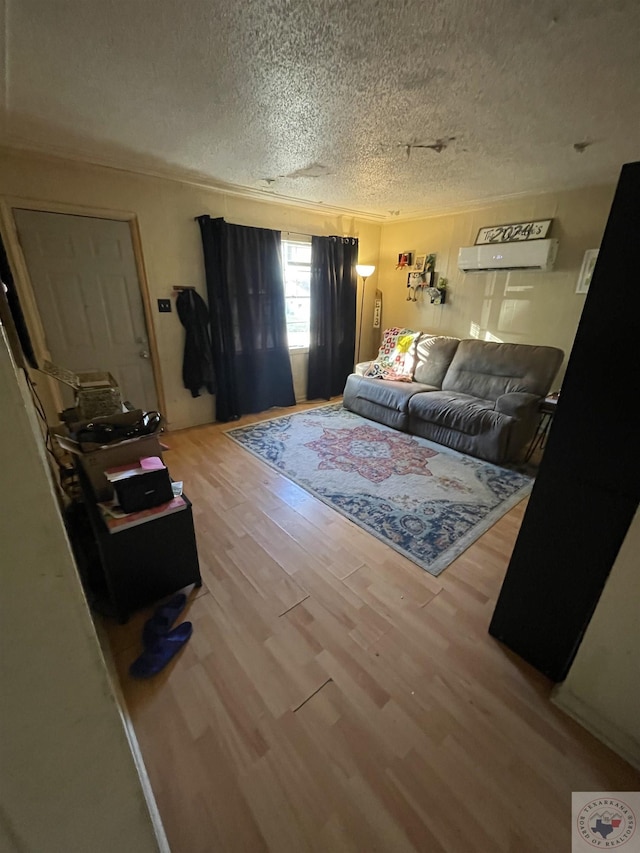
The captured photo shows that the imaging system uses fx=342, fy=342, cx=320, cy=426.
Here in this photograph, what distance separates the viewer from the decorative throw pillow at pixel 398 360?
391 centimetres

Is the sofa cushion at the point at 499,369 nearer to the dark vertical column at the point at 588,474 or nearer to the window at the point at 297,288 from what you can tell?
the window at the point at 297,288

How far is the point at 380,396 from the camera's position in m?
3.65

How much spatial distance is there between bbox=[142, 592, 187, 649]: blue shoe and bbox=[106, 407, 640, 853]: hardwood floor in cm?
5

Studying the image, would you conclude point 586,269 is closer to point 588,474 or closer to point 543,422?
point 543,422

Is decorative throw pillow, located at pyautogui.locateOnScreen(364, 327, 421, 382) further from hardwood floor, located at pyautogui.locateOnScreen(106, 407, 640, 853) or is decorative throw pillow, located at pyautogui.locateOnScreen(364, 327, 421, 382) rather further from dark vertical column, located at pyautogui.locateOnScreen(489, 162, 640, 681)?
dark vertical column, located at pyautogui.locateOnScreen(489, 162, 640, 681)

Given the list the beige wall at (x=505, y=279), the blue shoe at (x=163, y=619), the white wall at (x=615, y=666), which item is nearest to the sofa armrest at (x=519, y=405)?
the beige wall at (x=505, y=279)

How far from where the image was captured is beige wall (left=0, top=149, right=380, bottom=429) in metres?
2.46

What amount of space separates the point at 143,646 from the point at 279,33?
240cm

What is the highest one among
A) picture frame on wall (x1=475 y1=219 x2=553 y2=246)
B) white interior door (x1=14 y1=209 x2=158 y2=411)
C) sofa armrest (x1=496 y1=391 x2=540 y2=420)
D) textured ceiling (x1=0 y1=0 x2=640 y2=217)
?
textured ceiling (x1=0 y1=0 x2=640 y2=217)

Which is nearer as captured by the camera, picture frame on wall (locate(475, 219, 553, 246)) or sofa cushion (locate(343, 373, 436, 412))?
picture frame on wall (locate(475, 219, 553, 246))

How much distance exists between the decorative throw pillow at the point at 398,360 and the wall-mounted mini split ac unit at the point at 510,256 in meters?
0.89

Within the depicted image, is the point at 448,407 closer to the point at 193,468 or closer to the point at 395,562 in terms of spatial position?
the point at 395,562

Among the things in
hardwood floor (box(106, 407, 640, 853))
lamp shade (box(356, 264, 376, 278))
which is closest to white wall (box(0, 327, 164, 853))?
hardwood floor (box(106, 407, 640, 853))

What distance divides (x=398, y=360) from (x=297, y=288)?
150 cm
